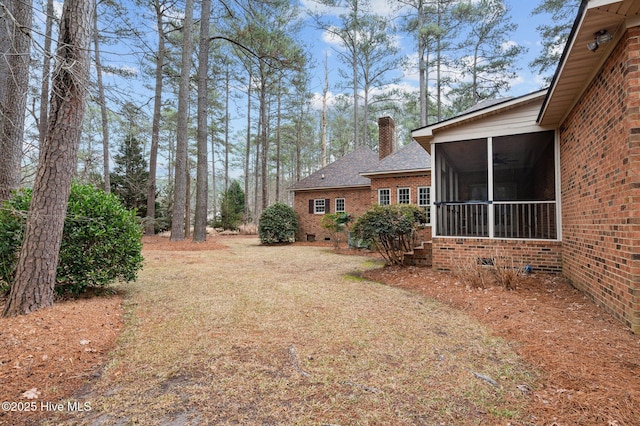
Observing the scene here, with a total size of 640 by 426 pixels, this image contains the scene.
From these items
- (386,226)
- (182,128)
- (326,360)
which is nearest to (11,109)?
(326,360)

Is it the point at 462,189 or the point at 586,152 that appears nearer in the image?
the point at 586,152

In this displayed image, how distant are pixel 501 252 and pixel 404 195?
300 inches

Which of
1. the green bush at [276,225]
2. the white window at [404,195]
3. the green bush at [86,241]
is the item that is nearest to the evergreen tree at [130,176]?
the green bush at [276,225]

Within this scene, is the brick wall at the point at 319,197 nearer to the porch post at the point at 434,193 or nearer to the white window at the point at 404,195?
the white window at the point at 404,195

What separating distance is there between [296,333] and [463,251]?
191 inches

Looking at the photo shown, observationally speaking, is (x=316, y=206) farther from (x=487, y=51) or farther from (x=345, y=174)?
(x=487, y=51)

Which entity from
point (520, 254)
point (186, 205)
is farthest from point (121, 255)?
point (186, 205)

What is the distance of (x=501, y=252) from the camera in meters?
6.38

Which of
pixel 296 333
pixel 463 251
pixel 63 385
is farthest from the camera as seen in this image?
pixel 463 251

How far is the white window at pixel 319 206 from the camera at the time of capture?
17.0 metres

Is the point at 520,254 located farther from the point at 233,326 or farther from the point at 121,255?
the point at 121,255

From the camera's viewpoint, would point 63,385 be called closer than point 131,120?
Yes

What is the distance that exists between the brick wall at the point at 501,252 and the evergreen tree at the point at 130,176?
1711cm

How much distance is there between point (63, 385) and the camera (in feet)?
7.75
